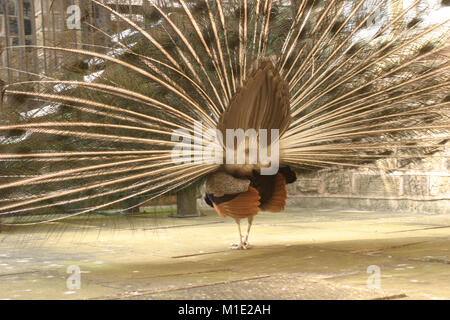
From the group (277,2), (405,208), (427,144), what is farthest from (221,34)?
(405,208)

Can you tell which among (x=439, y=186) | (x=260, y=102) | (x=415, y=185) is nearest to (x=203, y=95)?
(x=260, y=102)

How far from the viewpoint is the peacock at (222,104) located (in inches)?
182

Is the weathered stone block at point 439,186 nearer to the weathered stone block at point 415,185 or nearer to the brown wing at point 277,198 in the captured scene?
the weathered stone block at point 415,185

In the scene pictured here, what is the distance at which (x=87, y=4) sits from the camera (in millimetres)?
4797

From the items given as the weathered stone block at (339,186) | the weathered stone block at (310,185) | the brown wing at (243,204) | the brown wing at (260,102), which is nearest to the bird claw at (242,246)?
the brown wing at (243,204)

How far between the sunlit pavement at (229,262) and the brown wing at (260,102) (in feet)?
3.57

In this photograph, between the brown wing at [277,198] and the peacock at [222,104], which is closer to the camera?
the peacock at [222,104]

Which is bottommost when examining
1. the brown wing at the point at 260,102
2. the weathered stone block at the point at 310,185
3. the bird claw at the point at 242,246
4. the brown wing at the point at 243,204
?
the bird claw at the point at 242,246

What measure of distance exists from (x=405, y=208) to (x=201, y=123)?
584 cm

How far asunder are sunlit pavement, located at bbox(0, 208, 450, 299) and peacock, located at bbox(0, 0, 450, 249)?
46 cm

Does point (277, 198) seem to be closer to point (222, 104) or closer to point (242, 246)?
point (242, 246)

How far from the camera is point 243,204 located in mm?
5234

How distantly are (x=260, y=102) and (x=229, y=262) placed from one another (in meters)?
1.29

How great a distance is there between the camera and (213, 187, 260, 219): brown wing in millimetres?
5219
